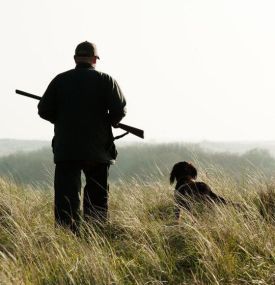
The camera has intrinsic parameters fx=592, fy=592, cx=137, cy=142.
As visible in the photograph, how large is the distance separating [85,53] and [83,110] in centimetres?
58

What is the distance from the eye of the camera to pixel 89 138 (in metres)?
5.83

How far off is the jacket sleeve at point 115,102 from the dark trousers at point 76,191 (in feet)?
1.74

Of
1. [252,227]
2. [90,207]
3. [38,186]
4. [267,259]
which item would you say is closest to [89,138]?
[90,207]

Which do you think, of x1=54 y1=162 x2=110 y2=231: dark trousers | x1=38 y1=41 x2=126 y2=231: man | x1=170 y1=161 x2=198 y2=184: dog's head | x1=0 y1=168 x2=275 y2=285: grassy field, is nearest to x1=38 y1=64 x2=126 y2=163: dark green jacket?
x1=38 y1=41 x2=126 y2=231: man

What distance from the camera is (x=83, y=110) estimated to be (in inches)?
230

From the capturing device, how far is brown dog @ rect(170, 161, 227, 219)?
20.2ft

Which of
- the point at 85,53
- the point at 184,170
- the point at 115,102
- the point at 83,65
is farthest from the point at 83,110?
the point at 184,170

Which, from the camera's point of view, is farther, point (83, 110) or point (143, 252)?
point (83, 110)

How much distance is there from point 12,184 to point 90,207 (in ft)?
8.25

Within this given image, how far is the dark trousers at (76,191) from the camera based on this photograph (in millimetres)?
6000

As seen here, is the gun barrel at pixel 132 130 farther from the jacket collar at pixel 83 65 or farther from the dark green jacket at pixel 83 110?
the jacket collar at pixel 83 65

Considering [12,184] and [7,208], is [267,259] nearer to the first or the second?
[7,208]

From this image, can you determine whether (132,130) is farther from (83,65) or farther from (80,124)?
(83,65)

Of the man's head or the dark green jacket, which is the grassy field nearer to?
the dark green jacket
